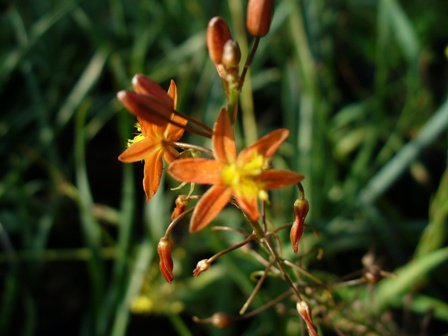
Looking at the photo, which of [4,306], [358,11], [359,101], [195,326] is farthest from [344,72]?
[4,306]

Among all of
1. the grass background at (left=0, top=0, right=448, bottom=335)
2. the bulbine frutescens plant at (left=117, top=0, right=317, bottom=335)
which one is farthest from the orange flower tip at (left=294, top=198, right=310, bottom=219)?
the grass background at (left=0, top=0, right=448, bottom=335)

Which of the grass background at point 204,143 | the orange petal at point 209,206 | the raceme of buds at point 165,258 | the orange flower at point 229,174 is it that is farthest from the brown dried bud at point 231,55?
the grass background at point 204,143

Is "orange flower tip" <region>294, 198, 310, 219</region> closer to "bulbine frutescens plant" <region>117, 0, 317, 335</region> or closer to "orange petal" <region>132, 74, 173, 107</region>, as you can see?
"bulbine frutescens plant" <region>117, 0, 317, 335</region>

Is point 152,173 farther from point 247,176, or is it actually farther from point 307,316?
point 307,316

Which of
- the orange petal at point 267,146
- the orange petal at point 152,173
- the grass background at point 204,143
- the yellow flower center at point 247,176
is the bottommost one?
the grass background at point 204,143

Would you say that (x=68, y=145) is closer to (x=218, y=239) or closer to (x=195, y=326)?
(x=195, y=326)

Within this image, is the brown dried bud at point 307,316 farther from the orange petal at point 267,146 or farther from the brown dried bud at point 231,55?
the brown dried bud at point 231,55
